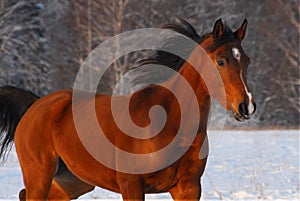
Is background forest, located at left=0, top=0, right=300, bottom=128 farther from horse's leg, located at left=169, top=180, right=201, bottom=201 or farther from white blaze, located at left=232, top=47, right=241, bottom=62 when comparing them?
white blaze, located at left=232, top=47, right=241, bottom=62

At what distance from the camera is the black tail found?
541cm

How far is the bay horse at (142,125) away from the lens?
3742mm

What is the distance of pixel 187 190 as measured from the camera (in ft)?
13.0

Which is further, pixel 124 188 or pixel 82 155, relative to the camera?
pixel 82 155

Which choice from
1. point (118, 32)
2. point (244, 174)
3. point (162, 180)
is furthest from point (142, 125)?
point (118, 32)

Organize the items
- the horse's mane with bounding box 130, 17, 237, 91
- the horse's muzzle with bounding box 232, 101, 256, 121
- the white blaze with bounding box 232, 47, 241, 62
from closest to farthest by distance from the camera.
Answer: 1. the horse's muzzle with bounding box 232, 101, 256, 121
2. the white blaze with bounding box 232, 47, 241, 62
3. the horse's mane with bounding box 130, 17, 237, 91

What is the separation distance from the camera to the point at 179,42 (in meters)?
4.21

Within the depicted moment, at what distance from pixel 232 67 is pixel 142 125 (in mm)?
800

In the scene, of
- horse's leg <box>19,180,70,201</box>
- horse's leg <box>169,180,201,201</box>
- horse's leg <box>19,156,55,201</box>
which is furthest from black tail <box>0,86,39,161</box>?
horse's leg <box>169,180,201,201</box>

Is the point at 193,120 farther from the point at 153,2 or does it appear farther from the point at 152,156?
the point at 153,2

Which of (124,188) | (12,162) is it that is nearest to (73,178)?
(124,188)

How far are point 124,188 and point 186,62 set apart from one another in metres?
1.04

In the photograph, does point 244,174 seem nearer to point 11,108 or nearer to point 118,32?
point 11,108

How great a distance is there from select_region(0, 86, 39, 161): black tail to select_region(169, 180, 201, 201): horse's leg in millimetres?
2078
